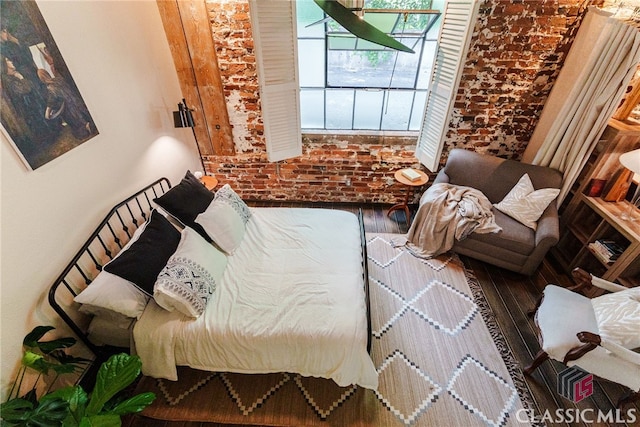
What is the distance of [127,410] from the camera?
51.4 inches

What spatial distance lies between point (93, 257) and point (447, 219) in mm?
2921

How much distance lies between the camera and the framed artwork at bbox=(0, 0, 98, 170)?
53.0 inches

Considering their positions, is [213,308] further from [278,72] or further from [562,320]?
[562,320]

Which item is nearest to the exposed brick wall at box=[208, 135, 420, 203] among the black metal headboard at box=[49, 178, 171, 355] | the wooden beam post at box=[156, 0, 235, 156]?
the wooden beam post at box=[156, 0, 235, 156]

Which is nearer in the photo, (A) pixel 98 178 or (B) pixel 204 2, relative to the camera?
(A) pixel 98 178

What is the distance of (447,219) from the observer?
8.84 ft

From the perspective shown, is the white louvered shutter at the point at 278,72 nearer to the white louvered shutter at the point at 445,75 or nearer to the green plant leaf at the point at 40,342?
the white louvered shutter at the point at 445,75

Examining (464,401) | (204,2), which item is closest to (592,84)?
(464,401)

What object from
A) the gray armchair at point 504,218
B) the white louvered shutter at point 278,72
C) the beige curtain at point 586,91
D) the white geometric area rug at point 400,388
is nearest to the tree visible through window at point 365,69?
the white louvered shutter at point 278,72

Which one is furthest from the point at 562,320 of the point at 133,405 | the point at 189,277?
the point at 133,405

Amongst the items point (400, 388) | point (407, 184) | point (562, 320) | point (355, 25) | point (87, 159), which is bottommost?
point (400, 388)

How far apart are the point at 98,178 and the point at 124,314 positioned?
958 millimetres

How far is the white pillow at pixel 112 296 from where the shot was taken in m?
1.59

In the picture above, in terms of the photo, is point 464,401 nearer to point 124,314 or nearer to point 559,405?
point 559,405
